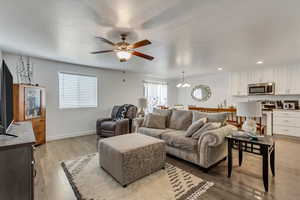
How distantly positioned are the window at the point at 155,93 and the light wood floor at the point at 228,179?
399cm

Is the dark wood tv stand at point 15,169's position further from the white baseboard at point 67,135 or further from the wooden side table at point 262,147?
the white baseboard at point 67,135

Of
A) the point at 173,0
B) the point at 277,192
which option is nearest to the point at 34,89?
the point at 173,0

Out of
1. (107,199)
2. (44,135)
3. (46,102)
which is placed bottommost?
(107,199)

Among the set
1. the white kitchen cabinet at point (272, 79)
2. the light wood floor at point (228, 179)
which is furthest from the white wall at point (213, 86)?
the light wood floor at point (228, 179)

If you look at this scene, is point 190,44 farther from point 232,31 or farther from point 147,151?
point 147,151

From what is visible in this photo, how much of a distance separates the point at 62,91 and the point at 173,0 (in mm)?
4253

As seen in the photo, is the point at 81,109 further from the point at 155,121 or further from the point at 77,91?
the point at 155,121

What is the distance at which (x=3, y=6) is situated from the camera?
1.74 m

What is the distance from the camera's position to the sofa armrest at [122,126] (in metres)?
4.14

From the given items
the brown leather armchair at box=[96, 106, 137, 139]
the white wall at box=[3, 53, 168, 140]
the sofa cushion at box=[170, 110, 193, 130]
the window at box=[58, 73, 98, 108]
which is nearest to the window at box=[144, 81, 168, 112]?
the white wall at box=[3, 53, 168, 140]

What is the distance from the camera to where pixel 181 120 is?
139 inches

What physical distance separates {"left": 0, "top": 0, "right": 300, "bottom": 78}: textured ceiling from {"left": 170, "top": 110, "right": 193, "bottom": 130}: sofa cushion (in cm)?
153

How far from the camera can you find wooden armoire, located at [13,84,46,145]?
10.6 feet

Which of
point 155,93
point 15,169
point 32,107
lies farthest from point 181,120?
point 155,93
